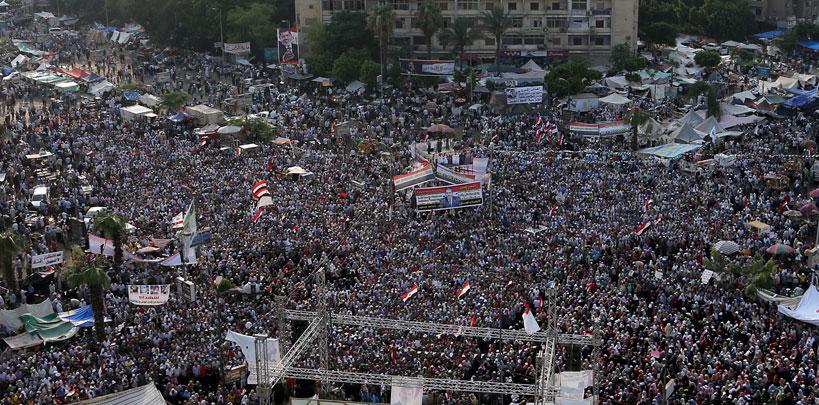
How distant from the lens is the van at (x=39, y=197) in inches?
2085

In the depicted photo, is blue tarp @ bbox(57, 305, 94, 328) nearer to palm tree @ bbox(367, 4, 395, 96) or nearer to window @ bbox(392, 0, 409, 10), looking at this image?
palm tree @ bbox(367, 4, 395, 96)

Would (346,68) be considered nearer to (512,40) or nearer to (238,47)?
(512,40)

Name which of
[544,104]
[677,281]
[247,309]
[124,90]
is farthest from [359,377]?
[124,90]

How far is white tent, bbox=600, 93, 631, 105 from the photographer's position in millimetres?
68625

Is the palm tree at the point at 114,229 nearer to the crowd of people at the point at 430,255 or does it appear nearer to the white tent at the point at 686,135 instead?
the crowd of people at the point at 430,255

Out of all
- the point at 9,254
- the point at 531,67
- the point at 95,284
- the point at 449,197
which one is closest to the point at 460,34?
the point at 531,67

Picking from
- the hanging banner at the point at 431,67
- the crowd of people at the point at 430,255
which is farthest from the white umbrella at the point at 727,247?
the hanging banner at the point at 431,67

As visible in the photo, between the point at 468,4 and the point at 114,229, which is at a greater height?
the point at 468,4

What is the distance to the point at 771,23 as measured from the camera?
98.9 metres

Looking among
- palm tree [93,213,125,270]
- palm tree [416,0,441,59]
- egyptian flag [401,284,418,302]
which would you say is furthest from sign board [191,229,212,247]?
palm tree [416,0,441,59]

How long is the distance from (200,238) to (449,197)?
35.5 feet

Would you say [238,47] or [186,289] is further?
[238,47]

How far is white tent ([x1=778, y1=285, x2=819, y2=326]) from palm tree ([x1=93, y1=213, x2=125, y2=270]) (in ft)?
82.9

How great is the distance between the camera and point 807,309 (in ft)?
123
